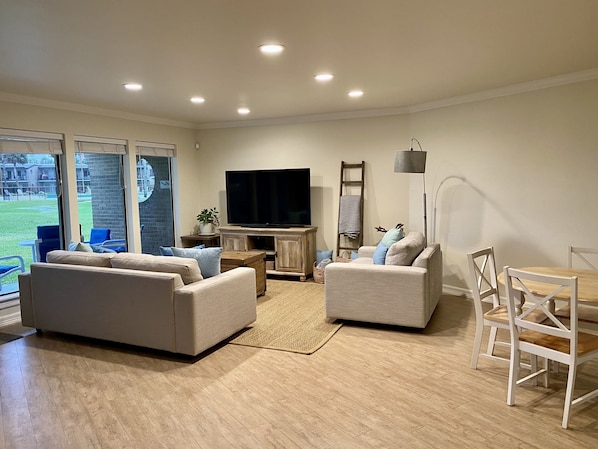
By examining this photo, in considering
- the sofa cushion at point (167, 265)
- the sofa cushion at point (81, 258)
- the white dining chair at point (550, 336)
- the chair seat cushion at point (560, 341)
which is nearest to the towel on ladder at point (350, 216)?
the sofa cushion at point (167, 265)

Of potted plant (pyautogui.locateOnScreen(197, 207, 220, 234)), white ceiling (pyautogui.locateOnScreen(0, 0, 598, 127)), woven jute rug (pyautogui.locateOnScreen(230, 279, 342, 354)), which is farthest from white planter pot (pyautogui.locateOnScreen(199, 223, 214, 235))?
white ceiling (pyautogui.locateOnScreen(0, 0, 598, 127))

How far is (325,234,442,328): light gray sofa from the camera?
4.23m

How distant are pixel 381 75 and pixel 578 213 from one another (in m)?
2.43

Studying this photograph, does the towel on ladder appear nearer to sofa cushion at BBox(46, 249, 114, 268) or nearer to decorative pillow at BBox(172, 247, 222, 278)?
decorative pillow at BBox(172, 247, 222, 278)

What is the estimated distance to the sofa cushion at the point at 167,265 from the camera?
3.89m

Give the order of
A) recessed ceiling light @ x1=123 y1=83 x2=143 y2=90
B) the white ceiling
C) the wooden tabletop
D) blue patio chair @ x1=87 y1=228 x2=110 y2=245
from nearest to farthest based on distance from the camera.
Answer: the white ceiling, the wooden tabletop, recessed ceiling light @ x1=123 y1=83 x2=143 y2=90, blue patio chair @ x1=87 y1=228 x2=110 y2=245

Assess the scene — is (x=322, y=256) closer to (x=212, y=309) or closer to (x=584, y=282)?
Result: (x=212, y=309)

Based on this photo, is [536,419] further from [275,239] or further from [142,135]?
[142,135]

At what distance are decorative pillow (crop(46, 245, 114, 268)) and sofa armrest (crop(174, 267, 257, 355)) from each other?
0.95 meters

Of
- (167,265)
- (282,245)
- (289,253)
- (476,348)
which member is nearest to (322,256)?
(289,253)

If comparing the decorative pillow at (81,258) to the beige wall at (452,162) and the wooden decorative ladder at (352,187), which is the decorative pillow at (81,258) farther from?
the wooden decorative ladder at (352,187)

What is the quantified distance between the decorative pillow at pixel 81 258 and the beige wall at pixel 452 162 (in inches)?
62.6

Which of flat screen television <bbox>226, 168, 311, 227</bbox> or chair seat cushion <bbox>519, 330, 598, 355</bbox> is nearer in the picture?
chair seat cushion <bbox>519, 330, 598, 355</bbox>

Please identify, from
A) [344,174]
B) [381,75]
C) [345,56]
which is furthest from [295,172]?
[345,56]
